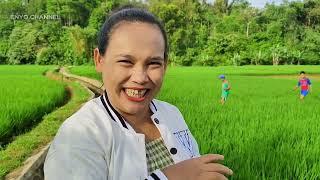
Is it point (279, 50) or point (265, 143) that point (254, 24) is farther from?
point (265, 143)

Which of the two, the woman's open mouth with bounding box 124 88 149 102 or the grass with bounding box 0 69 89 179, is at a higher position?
the woman's open mouth with bounding box 124 88 149 102

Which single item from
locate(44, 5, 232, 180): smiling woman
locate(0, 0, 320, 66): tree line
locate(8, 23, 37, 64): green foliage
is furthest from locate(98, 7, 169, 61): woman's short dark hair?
locate(8, 23, 37, 64): green foliage

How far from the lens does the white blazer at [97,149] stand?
0.99 metres

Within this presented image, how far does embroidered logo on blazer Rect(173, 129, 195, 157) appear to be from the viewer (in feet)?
4.29

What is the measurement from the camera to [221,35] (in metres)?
38.0

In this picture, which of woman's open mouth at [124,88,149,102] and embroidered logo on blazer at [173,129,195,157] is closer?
woman's open mouth at [124,88,149,102]

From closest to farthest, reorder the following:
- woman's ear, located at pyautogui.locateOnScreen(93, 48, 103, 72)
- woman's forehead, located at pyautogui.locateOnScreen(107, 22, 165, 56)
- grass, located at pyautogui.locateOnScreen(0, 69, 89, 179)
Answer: woman's forehead, located at pyautogui.locateOnScreen(107, 22, 165, 56), woman's ear, located at pyautogui.locateOnScreen(93, 48, 103, 72), grass, located at pyautogui.locateOnScreen(0, 69, 89, 179)

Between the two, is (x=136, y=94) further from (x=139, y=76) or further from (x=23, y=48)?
(x=23, y=48)

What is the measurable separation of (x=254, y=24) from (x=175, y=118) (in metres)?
41.8

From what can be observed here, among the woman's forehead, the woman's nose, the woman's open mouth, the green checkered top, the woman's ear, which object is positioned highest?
the woman's forehead

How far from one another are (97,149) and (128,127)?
14 cm

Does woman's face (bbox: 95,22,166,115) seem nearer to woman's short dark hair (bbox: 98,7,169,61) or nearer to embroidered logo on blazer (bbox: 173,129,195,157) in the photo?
woman's short dark hair (bbox: 98,7,169,61)

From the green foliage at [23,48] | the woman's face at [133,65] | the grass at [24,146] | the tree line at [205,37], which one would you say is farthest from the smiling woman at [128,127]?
the green foliage at [23,48]

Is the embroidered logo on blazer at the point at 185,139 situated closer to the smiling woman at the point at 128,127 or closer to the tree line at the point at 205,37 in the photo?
the smiling woman at the point at 128,127
